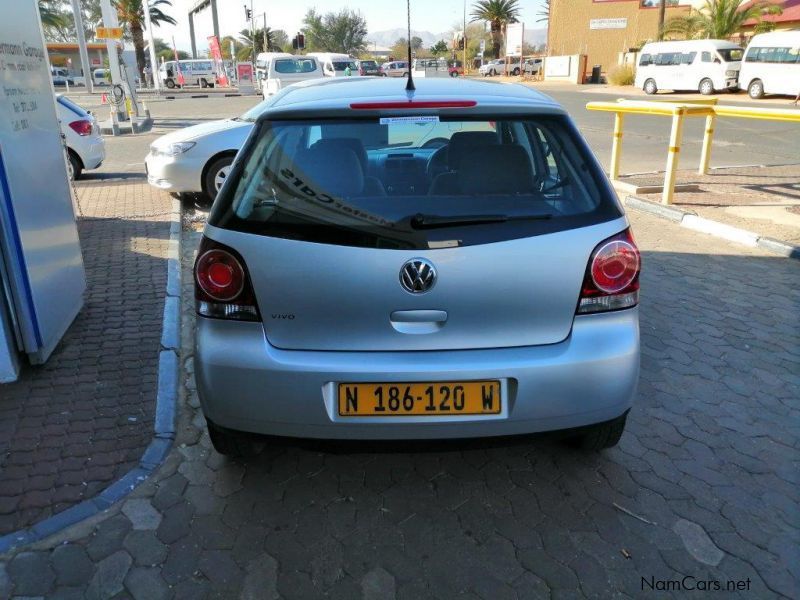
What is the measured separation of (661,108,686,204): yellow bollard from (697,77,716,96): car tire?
2621cm

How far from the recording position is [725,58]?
29984 mm

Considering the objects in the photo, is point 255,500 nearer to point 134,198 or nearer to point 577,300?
point 577,300

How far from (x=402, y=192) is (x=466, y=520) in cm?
136

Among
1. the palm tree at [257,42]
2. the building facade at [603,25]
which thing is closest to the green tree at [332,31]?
the palm tree at [257,42]

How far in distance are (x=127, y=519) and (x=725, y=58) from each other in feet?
111

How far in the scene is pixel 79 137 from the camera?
36.0 ft

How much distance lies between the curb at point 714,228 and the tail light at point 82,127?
862cm

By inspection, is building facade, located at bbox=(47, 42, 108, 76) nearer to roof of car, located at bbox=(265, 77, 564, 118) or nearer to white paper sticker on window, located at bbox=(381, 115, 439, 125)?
roof of car, located at bbox=(265, 77, 564, 118)

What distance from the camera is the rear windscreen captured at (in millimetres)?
2436

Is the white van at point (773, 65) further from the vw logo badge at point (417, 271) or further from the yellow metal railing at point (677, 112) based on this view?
the vw logo badge at point (417, 271)

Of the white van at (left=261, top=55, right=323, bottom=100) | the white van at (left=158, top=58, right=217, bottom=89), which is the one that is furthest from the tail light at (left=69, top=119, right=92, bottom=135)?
the white van at (left=158, top=58, right=217, bottom=89)

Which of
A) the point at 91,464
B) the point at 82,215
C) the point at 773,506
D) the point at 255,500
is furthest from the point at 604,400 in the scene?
the point at 82,215

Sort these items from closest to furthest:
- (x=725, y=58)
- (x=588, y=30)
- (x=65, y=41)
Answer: (x=725, y=58)
(x=588, y=30)
(x=65, y=41)

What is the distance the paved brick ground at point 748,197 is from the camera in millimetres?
7312
